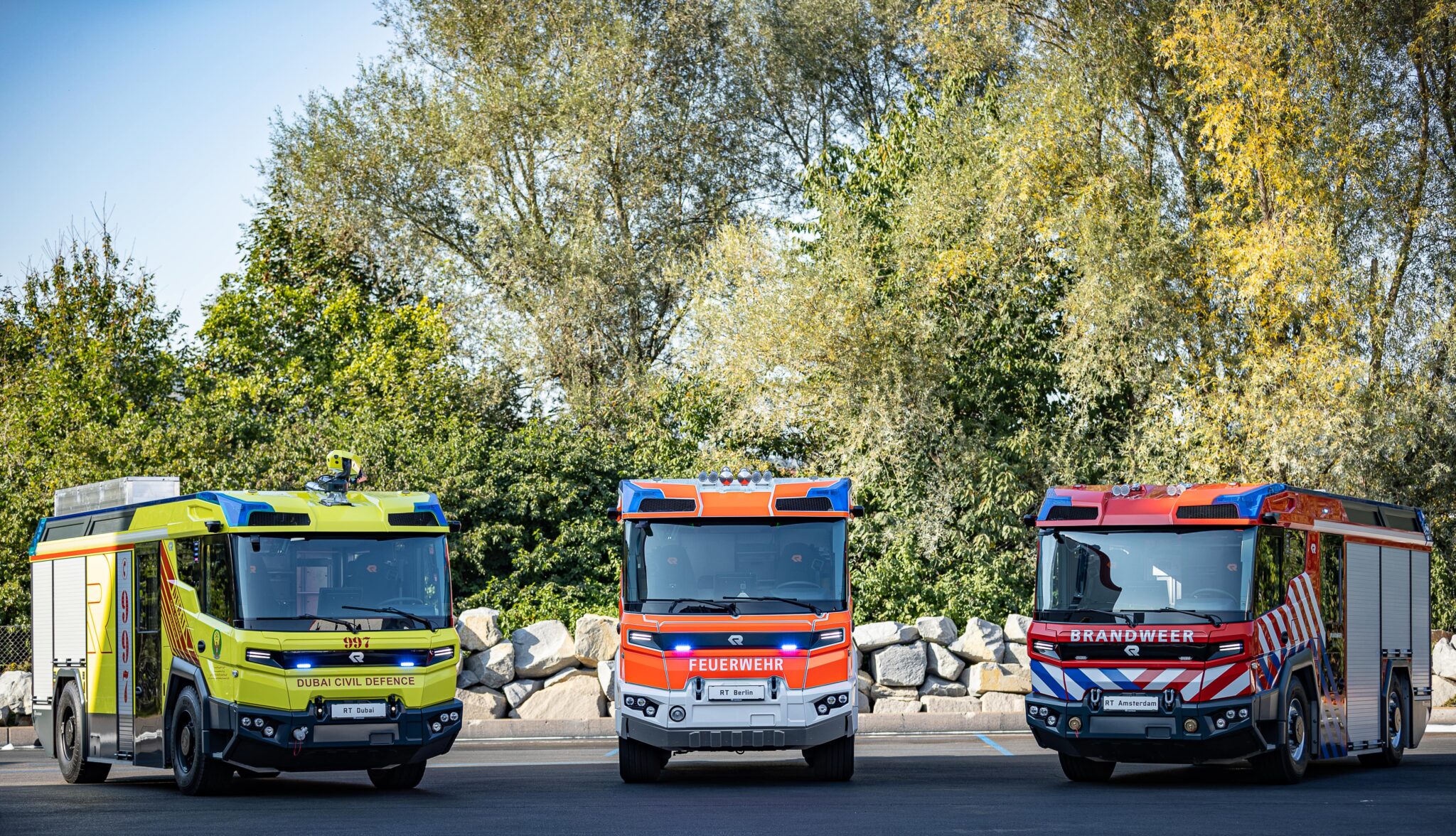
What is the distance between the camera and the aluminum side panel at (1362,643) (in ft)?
51.8

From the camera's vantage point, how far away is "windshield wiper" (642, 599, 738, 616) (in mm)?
13914

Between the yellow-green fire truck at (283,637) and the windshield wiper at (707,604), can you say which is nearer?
the yellow-green fire truck at (283,637)

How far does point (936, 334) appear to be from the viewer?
2766cm

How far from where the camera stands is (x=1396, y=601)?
1723cm

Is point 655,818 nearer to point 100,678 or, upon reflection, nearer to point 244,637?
point 244,637

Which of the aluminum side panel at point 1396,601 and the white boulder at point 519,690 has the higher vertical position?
the aluminum side panel at point 1396,601

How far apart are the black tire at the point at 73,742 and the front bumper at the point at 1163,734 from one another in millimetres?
9542

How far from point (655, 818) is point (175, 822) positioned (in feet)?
11.8

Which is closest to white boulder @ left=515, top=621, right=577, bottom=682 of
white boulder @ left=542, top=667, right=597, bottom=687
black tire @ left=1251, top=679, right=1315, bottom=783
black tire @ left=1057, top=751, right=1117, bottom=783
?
white boulder @ left=542, top=667, right=597, bottom=687

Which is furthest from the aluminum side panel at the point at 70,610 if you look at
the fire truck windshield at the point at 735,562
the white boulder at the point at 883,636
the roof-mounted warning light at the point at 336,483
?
the white boulder at the point at 883,636

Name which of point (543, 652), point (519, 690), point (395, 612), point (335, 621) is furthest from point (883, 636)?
point (335, 621)

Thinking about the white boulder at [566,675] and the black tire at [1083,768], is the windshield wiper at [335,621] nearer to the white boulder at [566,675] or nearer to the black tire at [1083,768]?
the black tire at [1083,768]

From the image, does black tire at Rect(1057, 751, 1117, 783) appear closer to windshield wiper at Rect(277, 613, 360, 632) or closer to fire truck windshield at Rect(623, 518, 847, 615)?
fire truck windshield at Rect(623, 518, 847, 615)

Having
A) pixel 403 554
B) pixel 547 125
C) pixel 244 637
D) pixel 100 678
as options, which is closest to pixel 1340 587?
pixel 403 554
